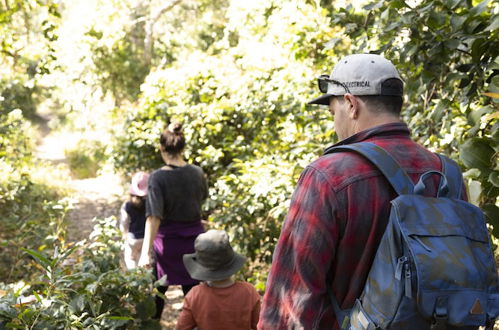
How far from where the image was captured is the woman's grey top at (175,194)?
13.1 feet

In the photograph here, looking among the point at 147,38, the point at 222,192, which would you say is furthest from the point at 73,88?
the point at 222,192

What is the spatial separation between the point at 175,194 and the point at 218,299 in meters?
1.22

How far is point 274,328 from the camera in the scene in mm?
1619

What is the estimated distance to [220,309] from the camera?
9.78 feet

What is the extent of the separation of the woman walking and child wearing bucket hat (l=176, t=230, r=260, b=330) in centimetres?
92

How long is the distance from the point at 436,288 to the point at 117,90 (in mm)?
14464

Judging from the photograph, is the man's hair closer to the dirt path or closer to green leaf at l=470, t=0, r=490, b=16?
green leaf at l=470, t=0, r=490, b=16

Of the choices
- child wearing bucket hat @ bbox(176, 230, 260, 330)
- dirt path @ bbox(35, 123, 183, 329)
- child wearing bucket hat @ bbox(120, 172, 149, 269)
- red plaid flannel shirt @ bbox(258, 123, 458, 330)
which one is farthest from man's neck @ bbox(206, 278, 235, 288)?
dirt path @ bbox(35, 123, 183, 329)

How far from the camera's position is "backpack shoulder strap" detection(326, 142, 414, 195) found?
1.56m

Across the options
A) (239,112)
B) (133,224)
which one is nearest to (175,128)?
(133,224)

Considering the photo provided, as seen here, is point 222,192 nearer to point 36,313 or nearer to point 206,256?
point 206,256

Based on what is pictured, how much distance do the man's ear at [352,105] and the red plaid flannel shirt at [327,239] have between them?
0.17 meters

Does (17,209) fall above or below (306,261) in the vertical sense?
below

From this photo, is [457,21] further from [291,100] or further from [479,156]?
[291,100]
